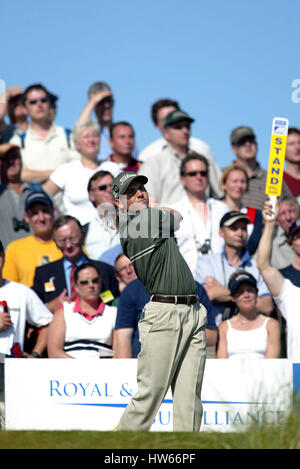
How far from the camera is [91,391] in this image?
698 cm

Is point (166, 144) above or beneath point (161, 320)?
above

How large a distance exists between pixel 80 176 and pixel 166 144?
55.2 inches

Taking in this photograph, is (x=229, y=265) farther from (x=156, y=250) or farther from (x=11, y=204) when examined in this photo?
(x=156, y=250)

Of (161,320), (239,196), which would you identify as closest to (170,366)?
(161,320)

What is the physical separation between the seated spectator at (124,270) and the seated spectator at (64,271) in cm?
11

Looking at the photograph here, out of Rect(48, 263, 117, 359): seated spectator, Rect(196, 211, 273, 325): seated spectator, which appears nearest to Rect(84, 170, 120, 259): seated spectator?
Rect(48, 263, 117, 359): seated spectator

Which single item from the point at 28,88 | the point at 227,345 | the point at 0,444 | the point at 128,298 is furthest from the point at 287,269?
the point at 0,444

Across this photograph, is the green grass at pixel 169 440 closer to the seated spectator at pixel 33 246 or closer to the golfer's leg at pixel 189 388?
the golfer's leg at pixel 189 388

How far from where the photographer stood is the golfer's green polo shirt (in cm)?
509

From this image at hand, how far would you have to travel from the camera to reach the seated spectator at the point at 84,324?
804 cm

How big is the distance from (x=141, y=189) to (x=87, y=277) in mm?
3180

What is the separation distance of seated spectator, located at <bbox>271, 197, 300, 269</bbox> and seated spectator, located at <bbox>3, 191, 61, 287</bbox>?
2631 millimetres

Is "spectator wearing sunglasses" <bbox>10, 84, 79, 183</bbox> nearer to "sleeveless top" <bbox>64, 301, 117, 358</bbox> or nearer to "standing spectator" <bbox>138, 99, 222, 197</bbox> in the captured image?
"standing spectator" <bbox>138, 99, 222, 197</bbox>
